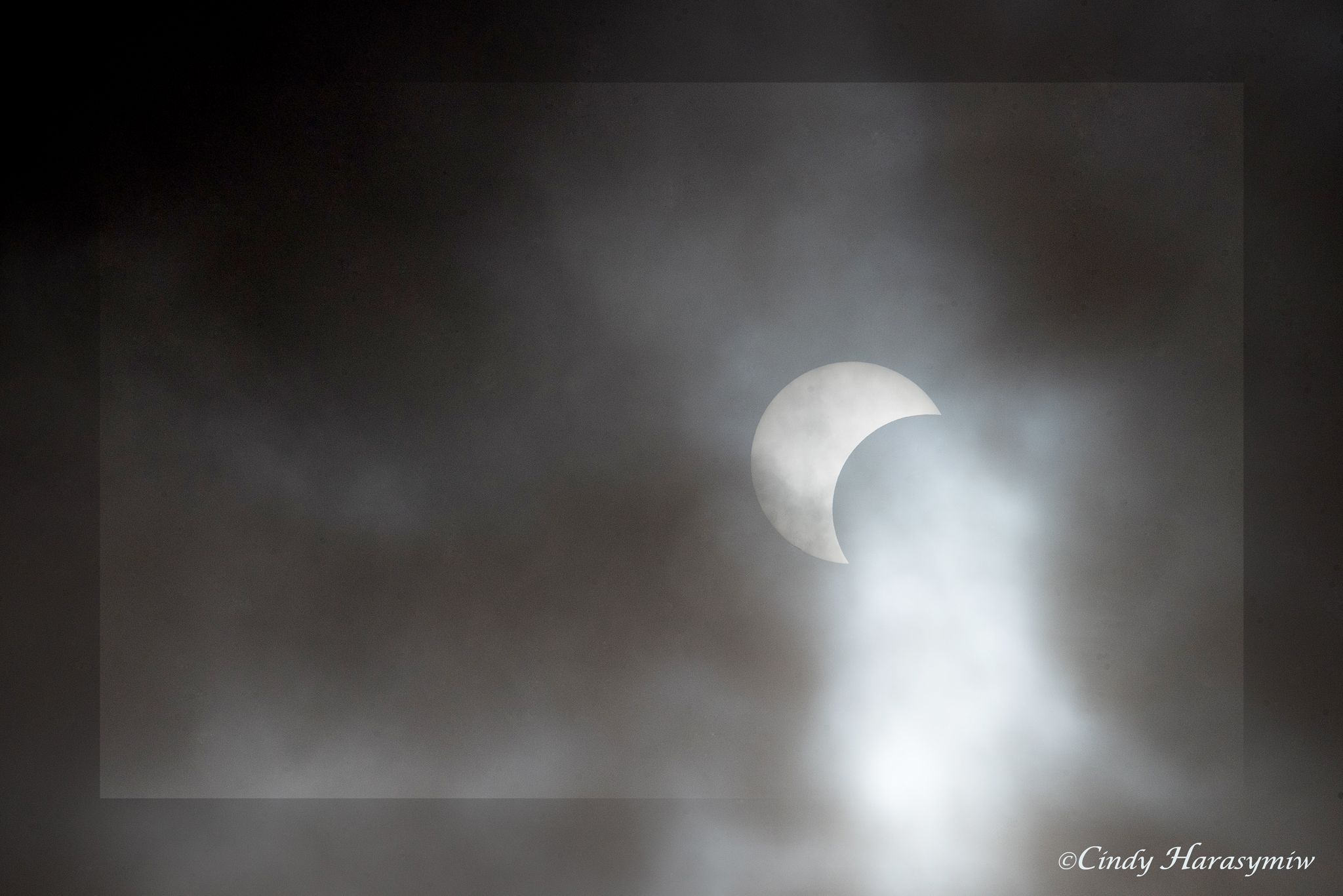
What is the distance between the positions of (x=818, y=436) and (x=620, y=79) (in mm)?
1149

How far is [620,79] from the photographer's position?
71.2 inches

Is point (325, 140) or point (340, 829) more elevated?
point (325, 140)

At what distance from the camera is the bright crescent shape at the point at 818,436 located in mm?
1759

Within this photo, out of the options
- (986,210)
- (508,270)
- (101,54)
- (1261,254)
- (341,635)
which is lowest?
(341,635)

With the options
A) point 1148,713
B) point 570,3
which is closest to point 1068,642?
point 1148,713

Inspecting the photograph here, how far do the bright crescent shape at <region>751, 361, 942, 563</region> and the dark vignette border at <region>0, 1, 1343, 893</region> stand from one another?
866 millimetres

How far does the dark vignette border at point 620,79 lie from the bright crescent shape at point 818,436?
0.87 m

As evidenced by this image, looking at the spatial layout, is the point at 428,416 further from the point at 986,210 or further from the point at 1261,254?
the point at 1261,254

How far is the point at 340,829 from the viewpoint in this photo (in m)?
1.78

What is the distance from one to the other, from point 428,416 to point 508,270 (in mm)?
468

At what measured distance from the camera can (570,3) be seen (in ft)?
5.97

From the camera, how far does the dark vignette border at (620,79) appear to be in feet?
5.74

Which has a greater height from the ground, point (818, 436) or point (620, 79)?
point (620, 79)

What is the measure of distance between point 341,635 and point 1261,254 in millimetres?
Answer: 2754
